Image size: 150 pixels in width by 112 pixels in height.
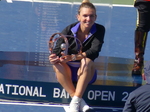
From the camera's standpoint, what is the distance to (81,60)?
470 centimetres

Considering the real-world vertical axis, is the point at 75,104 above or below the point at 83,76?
below

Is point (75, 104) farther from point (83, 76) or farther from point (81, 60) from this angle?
point (81, 60)

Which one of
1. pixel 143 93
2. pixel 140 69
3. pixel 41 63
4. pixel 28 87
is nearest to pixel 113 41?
pixel 140 69

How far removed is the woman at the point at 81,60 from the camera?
4602mm

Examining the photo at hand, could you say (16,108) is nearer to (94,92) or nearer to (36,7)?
(94,92)

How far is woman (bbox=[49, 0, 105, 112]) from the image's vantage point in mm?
4602

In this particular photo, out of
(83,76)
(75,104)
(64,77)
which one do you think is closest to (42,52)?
(64,77)

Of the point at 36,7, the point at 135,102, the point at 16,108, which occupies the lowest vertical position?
the point at 16,108

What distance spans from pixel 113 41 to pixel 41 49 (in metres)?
2.19

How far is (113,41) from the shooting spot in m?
7.40

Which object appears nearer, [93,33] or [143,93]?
[143,93]

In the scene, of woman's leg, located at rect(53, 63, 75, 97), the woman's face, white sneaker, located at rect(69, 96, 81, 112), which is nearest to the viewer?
white sneaker, located at rect(69, 96, 81, 112)

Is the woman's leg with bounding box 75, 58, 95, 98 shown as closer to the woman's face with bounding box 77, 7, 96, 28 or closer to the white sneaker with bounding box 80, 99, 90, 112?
the white sneaker with bounding box 80, 99, 90, 112

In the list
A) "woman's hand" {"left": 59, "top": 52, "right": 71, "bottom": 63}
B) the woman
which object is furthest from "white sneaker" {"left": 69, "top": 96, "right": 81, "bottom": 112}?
"woman's hand" {"left": 59, "top": 52, "right": 71, "bottom": 63}
